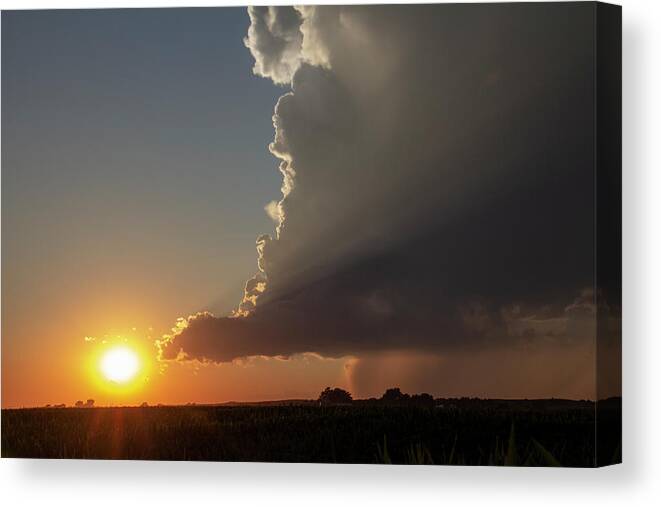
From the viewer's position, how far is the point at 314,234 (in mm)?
11016

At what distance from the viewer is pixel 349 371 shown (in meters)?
10.8

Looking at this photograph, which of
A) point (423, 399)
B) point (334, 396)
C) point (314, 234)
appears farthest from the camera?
point (314, 234)

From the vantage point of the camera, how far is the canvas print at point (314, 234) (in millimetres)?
10578

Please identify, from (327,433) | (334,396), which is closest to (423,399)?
(334,396)

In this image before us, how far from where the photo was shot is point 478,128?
35.1 ft

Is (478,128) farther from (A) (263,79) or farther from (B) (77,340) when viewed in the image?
(B) (77,340)

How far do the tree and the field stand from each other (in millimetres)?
44

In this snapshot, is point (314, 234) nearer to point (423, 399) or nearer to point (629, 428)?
point (423, 399)

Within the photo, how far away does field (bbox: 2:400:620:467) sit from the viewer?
10.6m

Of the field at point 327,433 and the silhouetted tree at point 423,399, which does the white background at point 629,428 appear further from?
the silhouetted tree at point 423,399

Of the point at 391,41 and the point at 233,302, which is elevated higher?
the point at 391,41

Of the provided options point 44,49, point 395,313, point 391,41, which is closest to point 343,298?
point 395,313

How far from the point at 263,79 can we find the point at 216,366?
206 cm

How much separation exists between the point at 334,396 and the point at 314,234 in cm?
114
